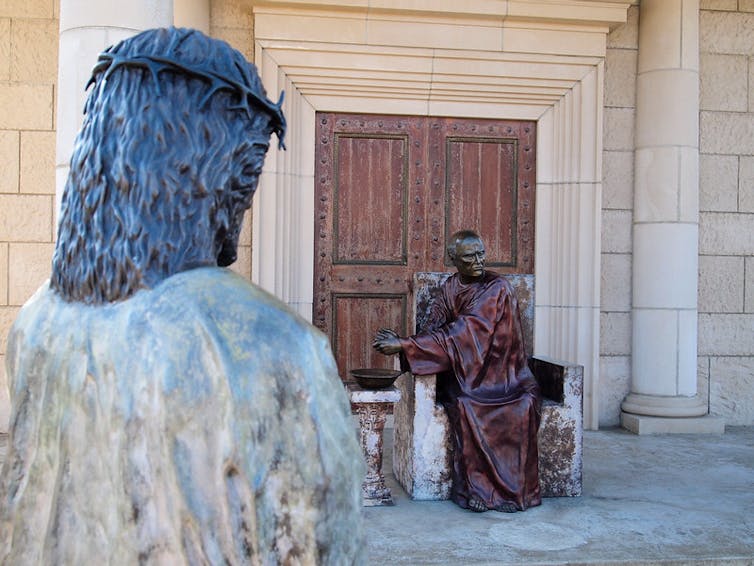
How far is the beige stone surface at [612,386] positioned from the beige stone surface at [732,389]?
2.72ft

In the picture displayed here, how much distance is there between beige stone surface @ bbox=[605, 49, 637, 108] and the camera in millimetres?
7059

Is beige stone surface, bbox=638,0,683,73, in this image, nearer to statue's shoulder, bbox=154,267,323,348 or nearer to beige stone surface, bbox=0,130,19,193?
beige stone surface, bbox=0,130,19,193

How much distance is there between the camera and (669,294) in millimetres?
6785

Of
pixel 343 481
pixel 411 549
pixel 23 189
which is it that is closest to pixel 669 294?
pixel 411 549

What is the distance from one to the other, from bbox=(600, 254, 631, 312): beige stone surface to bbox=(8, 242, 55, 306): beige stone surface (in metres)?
4.80

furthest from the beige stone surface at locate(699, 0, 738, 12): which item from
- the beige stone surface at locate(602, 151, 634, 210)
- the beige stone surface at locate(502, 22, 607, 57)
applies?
the beige stone surface at locate(602, 151, 634, 210)

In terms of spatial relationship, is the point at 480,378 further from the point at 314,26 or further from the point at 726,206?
the point at 726,206

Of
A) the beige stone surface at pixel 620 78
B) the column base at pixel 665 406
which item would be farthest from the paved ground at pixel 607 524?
the beige stone surface at pixel 620 78

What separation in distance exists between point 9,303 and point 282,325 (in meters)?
6.08

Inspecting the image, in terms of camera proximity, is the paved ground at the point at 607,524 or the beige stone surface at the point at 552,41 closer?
the paved ground at the point at 607,524

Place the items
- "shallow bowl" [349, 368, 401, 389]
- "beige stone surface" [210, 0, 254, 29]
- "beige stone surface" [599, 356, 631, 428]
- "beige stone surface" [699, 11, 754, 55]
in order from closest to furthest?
1. "shallow bowl" [349, 368, 401, 389]
2. "beige stone surface" [210, 0, 254, 29]
3. "beige stone surface" [599, 356, 631, 428]
4. "beige stone surface" [699, 11, 754, 55]

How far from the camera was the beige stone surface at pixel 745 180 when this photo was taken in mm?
7156

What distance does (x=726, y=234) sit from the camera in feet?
23.5

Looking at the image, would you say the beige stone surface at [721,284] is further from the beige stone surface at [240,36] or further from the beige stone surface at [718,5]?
the beige stone surface at [240,36]
